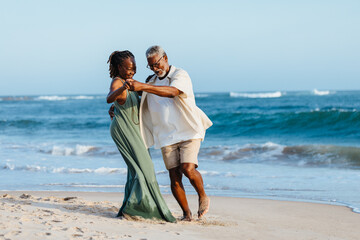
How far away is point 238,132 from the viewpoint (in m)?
18.8

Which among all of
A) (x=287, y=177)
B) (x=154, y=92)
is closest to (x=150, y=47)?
(x=154, y=92)

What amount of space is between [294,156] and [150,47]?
26.3 feet

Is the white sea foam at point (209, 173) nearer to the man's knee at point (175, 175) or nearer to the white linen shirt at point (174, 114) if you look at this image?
the man's knee at point (175, 175)

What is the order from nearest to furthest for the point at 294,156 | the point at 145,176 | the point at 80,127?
1. the point at 145,176
2. the point at 294,156
3. the point at 80,127

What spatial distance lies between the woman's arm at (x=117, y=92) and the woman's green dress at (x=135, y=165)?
7 centimetres

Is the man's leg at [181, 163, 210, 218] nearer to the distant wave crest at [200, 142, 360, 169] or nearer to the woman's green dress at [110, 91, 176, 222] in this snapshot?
the woman's green dress at [110, 91, 176, 222]

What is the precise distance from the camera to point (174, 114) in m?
4.38

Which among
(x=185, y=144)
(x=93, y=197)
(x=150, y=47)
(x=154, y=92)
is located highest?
(x=150, y=47)

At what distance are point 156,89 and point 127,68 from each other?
1.41ft

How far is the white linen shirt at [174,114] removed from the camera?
14.1 feet

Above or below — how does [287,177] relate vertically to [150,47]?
below

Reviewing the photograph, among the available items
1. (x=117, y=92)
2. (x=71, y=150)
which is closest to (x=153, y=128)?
(x=117, y=92)

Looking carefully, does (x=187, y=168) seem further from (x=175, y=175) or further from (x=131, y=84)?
(x=131, y=84)

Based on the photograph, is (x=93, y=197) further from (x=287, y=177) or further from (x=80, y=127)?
(x=80, y=127)
